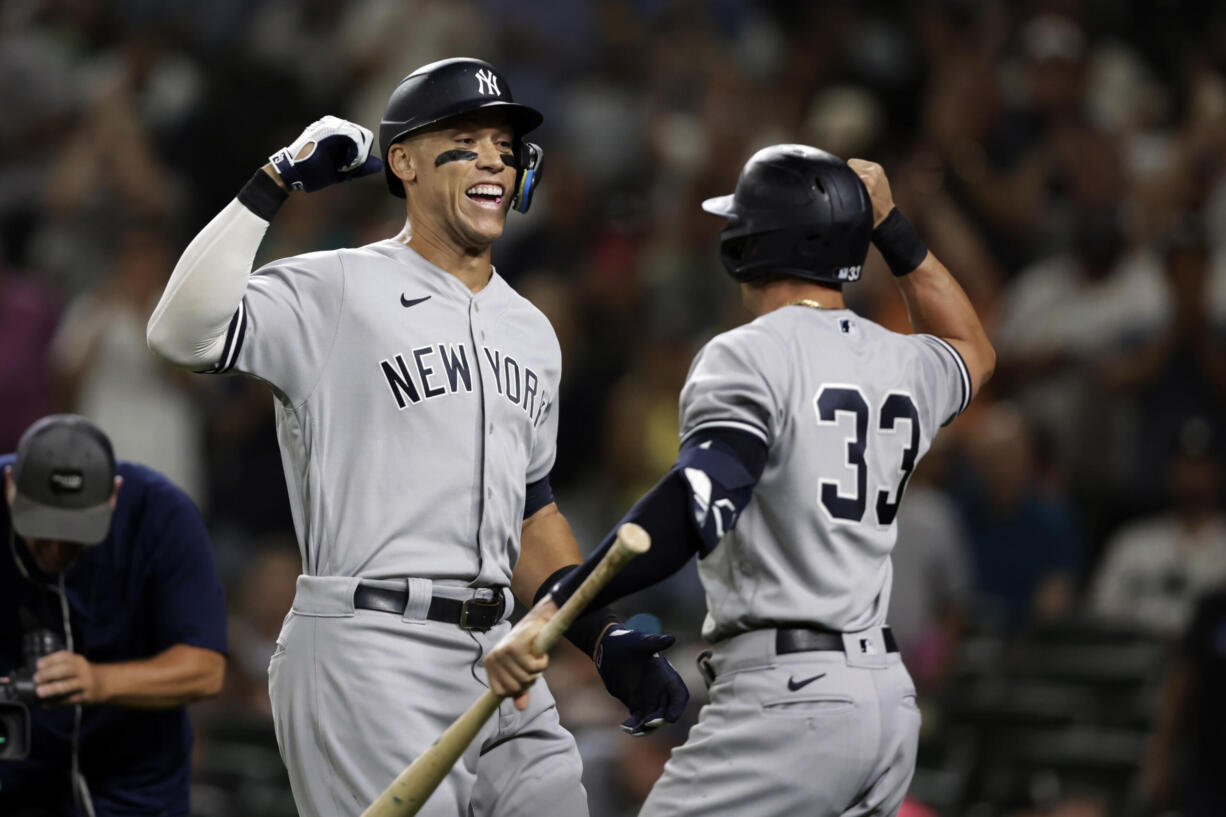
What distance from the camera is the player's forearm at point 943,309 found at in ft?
13.0

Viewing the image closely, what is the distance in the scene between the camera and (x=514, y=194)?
396 centimetres

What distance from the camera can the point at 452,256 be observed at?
3.90 meters

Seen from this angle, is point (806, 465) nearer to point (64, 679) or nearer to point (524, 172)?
A: point (524, 172)

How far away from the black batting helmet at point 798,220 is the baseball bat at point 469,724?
77cm

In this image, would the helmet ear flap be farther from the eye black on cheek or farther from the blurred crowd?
the blurred crowd

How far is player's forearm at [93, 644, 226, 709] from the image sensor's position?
171 inches

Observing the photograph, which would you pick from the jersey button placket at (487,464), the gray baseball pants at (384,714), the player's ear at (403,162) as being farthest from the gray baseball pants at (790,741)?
the player's ear at (403,162)

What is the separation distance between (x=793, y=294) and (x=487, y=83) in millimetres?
846

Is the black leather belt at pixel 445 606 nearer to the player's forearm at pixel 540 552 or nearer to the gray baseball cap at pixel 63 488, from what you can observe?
the player's forearm at pixel 540 552

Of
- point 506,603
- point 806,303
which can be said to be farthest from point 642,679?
point 806,303

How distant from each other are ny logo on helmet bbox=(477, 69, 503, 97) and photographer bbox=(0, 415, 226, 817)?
1.50 meters

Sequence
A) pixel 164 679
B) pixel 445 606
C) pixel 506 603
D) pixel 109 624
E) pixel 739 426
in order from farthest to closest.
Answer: pixel 109 624 < pixel 164 679 < pixel 506 603 < pixel 445 606 < pixel 739 426

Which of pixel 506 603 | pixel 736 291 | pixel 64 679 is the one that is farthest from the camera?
pixel 736 291

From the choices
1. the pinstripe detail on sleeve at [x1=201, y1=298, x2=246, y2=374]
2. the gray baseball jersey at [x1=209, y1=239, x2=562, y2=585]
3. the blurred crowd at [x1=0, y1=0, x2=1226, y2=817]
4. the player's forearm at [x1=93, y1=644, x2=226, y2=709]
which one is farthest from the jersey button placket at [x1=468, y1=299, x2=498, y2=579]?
the blurred crowd at [x1=0, y1=0, x2=1226, y2=817]
